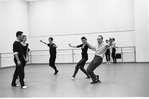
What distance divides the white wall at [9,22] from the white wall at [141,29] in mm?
8934

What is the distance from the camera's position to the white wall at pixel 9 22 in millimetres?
13484

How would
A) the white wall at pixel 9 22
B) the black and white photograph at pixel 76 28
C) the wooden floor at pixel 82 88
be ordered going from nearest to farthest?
the wooden floor at pixel 82 88
the black and white photograph at pixel 76 28
the white wall at pixel 9 22

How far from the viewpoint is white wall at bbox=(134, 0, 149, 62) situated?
13.1 m

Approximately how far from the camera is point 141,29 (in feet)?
43.4

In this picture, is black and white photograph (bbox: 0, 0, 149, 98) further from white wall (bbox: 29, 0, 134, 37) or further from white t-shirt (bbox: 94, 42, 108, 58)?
white t-shirt (bbox: 94, 42, 108, 58)

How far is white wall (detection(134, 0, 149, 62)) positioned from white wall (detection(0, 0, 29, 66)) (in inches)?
352

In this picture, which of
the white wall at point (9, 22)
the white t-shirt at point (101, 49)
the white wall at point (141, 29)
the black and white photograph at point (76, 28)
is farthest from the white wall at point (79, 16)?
the white t-shirt at point (101, 49)

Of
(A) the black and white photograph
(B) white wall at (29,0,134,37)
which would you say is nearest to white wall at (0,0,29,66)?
(A) the black and white photograph

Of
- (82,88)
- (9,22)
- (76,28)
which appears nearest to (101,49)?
(82,88)

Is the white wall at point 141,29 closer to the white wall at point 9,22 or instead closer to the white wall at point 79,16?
the white wall at point 79,16

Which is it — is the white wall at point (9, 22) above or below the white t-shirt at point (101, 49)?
above

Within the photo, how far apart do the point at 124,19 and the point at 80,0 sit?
12.4 ft

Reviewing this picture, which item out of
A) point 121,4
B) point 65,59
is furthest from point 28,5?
point 121,4

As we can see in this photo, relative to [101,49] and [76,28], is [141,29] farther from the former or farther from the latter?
[101,49]
